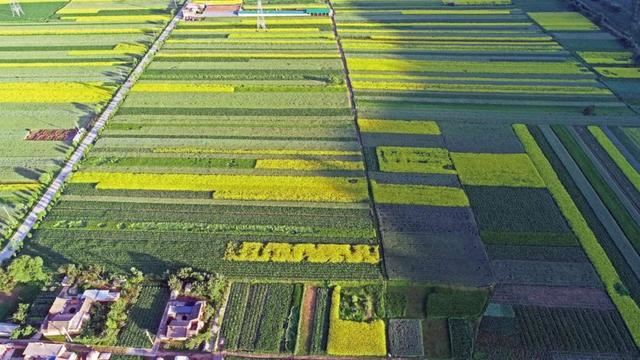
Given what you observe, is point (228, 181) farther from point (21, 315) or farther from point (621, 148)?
point (621, 148)

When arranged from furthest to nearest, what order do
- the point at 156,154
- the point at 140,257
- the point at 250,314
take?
the point at 156,154 < the point at 140,257 < the point at 250,314

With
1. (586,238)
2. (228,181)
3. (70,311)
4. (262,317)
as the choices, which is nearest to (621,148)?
(586,238)

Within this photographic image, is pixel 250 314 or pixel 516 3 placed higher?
pixel 516 3

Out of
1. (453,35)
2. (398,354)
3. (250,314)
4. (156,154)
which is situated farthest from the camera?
(453,35)

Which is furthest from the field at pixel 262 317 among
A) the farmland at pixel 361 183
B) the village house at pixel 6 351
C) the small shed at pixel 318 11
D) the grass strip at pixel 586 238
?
the small shed at pixel 318 11

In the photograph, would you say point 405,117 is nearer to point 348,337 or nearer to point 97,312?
point 348,337

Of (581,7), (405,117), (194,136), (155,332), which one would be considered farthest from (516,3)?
(155,332)
